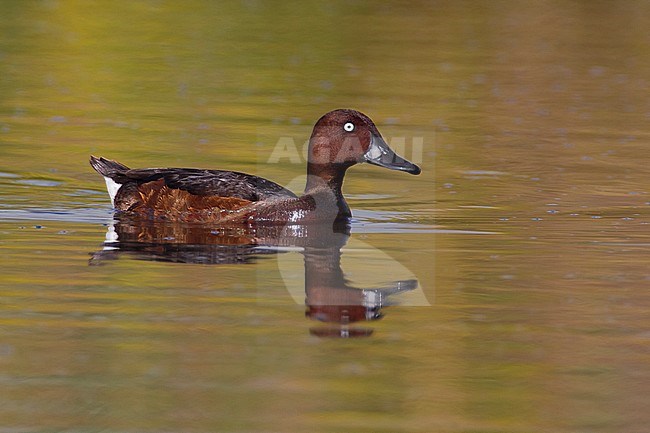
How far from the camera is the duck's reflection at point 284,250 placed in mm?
8297

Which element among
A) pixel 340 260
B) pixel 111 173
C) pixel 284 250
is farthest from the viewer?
pixel 111 173

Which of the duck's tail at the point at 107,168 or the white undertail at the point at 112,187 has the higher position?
the duck's tail at the point at 107,168

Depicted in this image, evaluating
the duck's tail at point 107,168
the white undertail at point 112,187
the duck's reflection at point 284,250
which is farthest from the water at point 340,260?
the duck's tail at point 107,168

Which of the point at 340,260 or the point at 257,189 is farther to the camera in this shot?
the point at 257,189

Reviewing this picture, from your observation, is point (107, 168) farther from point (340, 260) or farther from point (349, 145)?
point (340, 260)

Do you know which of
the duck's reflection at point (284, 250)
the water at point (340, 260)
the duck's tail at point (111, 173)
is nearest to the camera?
the water at point (340, 260)

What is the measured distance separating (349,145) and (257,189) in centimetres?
85

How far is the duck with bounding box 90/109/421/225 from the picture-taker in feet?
37.1

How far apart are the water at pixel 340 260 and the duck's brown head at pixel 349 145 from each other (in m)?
0.51

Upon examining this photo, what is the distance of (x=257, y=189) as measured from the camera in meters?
11.5

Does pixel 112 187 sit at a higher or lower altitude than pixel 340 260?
higher
